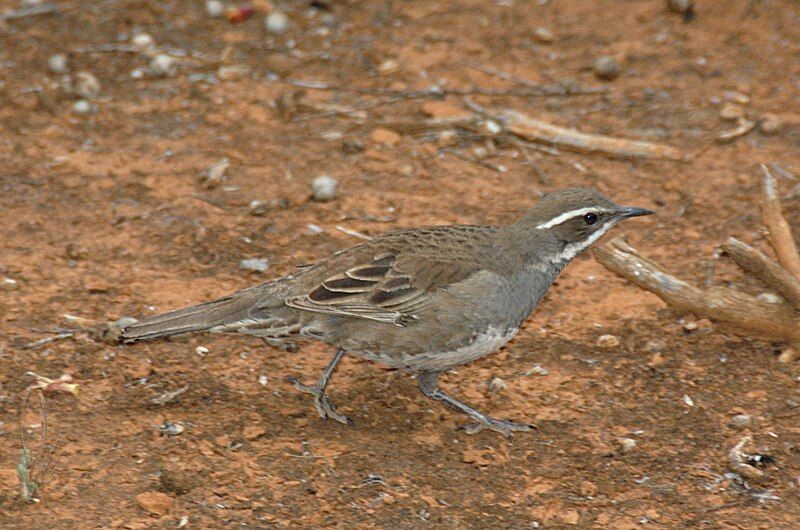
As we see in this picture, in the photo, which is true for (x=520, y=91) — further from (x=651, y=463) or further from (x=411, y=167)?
(x=651, y=463)

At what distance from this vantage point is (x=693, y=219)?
31.0 ft

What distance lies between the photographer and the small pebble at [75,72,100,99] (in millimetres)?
11289

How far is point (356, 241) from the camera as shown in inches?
362

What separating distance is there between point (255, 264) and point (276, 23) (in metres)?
4.58

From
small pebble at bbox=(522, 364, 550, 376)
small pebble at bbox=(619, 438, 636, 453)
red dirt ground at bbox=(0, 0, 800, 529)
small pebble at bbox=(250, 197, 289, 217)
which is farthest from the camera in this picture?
small pebble at bbox=(250, 197, 289, 217)

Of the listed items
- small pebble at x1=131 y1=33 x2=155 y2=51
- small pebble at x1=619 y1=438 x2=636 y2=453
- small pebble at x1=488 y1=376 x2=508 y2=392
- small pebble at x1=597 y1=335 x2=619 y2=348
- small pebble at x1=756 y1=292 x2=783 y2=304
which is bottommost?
small pebble at x1=488 y1=376 x2=508 y2=392

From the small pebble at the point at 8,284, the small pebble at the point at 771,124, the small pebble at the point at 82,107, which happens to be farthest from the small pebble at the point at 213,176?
the small pebble at the point at 771,124

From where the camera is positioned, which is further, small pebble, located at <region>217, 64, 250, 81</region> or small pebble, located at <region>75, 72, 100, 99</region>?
small pebble, located at <region>217, 64, 250, 81</region>

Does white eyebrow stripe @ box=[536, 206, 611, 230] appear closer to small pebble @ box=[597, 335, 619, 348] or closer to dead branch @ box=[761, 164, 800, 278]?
small pebble @ box=[597, 335, 619, 348]

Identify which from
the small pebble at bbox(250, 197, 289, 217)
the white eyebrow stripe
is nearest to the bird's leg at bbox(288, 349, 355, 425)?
the white eyebrow stripe

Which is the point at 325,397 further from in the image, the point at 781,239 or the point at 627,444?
the point at 781,239

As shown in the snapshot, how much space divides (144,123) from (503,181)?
361 cm

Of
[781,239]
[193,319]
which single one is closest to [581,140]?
[781,239]

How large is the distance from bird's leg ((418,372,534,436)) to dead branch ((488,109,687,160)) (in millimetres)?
3727
